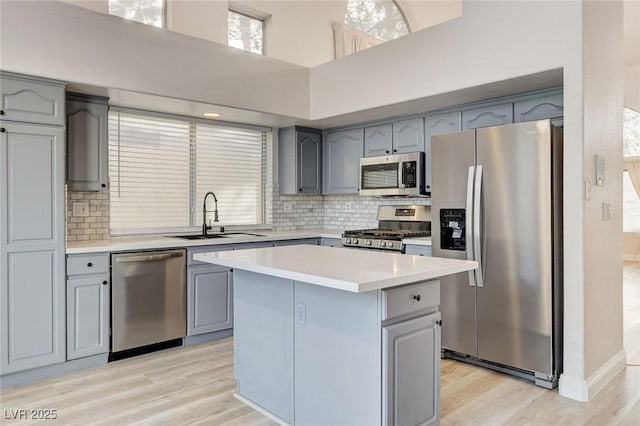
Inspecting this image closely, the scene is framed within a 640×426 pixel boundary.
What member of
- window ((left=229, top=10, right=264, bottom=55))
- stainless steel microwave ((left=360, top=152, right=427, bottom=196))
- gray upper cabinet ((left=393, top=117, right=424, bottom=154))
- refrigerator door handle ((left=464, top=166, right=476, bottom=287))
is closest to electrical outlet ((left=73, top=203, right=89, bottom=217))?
window ((left=229, top=10, right=264, bottom=55))

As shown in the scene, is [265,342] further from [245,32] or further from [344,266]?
[245,32]

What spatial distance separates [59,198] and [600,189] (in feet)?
12.6

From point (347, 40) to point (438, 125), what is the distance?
2.36 metres

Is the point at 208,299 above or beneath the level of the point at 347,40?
beneath

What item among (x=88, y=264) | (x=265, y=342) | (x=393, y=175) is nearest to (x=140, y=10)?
(x=88, y=264)

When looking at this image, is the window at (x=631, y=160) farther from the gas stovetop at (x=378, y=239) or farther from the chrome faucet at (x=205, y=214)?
the chrome faucet at (x=205, y=214)

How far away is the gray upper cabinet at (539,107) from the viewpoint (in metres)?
3.42

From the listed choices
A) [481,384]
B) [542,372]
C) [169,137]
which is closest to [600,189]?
[542,372]

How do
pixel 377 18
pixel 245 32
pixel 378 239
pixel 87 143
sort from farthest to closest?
pixel 377 18 → pixel 245 32 → pixel 378 239 → pixel 87 143

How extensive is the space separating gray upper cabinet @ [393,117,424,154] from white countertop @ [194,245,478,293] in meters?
2.00

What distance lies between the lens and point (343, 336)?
2.14m

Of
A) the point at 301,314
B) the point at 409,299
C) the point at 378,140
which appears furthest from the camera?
the point at 378,140

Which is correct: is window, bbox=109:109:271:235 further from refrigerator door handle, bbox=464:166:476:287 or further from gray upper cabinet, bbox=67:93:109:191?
refrigerator door handle, bbox=464:166:476:287

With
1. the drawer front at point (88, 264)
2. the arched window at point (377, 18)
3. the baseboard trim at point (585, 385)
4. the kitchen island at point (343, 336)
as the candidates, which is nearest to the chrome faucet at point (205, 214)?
the drawer front at point (88, 264)
